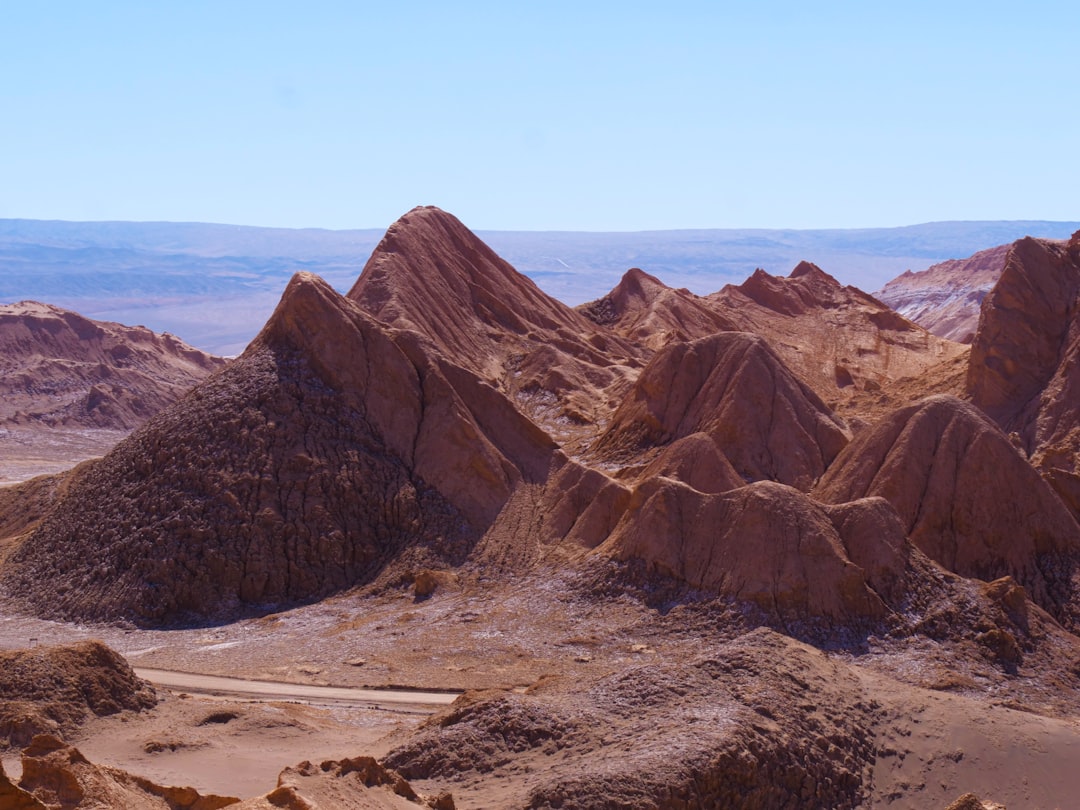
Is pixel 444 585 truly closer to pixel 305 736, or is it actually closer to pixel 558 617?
pixel 558 617

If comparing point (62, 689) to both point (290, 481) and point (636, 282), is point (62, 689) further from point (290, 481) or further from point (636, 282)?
point (636, 282)

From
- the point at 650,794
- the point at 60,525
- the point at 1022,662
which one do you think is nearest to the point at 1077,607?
the point at 1022,662

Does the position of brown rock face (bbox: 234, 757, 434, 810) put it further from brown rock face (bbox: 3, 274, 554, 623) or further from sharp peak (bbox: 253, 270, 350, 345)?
sharp peak (bbox: 253, 270, 350, 345)

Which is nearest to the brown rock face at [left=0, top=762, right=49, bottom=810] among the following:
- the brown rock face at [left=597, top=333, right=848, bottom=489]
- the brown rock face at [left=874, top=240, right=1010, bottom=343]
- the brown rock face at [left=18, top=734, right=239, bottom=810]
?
the brown rock face at [left=18, top=734, right=239, bottom=810]

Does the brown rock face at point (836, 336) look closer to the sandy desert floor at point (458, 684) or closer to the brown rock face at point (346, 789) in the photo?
the sandy desert floor at point (458, 684)

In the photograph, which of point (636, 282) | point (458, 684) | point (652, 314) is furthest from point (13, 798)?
point (636, 282)

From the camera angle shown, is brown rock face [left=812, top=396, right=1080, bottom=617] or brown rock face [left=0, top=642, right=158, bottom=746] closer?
brown rock face [left=0, top=642, right=158, bottom=746]
